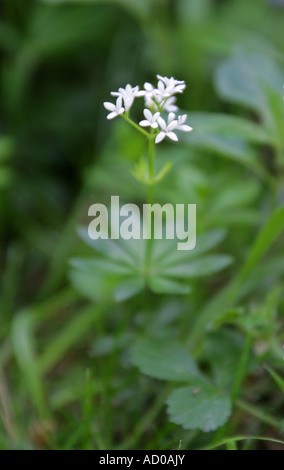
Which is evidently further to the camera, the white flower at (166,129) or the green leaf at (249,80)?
the green leaf at (249,80)

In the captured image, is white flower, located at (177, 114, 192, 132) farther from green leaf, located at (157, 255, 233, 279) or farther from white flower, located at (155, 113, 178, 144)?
green leaf, located at (157, 255, 233, 279)

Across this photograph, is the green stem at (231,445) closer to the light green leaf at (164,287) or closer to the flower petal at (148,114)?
the light green leaf at (164,287)

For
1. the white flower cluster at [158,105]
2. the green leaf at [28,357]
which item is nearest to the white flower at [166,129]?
the white flower cluster at [158,105]

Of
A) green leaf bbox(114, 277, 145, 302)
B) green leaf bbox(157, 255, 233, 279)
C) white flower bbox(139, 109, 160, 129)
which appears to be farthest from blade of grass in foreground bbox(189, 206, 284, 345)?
white flower bbox(139, 109, 160, 129)
